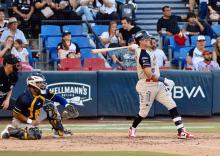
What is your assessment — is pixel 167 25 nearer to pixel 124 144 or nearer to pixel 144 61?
pixel 144 61

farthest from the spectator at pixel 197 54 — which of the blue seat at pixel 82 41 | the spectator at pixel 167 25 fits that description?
the blue seat at pixel 82 41

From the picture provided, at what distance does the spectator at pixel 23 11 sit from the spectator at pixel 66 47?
2.27 m

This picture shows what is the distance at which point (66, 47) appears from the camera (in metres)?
18.2

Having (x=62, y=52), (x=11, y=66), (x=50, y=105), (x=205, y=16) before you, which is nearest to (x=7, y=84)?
(x=11, y=66)

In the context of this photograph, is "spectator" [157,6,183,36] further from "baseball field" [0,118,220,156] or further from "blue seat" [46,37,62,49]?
"baseball field" [0,118,220,156]

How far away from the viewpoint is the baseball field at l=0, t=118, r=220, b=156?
36.3 ft

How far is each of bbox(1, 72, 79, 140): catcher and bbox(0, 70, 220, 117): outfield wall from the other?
382 cm

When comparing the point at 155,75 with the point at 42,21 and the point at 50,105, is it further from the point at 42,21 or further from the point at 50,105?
the point at 42,21

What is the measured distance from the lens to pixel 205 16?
862 inches

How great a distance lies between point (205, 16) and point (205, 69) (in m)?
4.55

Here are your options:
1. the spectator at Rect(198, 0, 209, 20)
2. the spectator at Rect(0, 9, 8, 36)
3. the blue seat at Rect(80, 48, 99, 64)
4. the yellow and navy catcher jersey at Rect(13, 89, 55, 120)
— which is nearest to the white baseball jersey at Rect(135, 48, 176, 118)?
the yellow and navy catcher jersey at Rect(13, 89, 55, 120)

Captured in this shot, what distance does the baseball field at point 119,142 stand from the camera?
1108 cm

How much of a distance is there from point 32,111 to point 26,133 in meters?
0.41

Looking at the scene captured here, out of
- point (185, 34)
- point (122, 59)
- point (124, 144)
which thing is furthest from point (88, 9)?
point (124, 144)
